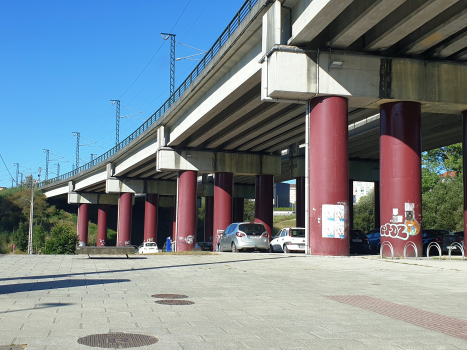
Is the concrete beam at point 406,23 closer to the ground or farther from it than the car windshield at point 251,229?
farther from it

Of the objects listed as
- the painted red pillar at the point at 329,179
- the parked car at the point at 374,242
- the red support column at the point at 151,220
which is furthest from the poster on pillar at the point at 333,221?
the red support column at the point at 151,220

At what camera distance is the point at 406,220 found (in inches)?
835

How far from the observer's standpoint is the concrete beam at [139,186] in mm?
58969

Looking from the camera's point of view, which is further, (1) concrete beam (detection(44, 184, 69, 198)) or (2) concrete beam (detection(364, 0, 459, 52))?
(1) concrete beam (detection(44, 184, 69, 198))

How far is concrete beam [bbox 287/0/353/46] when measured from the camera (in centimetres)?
1742

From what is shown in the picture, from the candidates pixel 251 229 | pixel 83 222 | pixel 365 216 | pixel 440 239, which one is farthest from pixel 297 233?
pixel 365 216

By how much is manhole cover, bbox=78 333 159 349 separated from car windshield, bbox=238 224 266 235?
21154 millimetres

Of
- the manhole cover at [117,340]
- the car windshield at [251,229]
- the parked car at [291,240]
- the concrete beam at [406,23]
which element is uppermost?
the concrete beam at [406,23]

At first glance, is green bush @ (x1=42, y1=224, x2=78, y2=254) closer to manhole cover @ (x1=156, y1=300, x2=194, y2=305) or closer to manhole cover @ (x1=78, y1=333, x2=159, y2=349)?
manhole cover @ (x1=156, y1=300, x2=194, y2=305)

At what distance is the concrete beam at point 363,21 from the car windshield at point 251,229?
10.1 meters

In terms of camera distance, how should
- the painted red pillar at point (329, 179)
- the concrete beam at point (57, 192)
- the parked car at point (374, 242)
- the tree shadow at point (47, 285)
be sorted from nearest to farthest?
1. the tree shadow at point (47, 285)
2. the painted red pillar at point (329, 179)
3. the parked car at point (374, 242)
4. the concrete beam at point (57, 192)

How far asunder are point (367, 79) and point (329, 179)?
13.8 ft

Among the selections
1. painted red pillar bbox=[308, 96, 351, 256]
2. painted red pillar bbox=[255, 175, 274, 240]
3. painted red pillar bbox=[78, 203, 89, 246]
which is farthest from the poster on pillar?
painted red pillar bbox=[78, 203, 89, 246]

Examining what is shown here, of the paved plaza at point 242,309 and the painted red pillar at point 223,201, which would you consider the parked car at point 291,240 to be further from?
the paved plaza at point 242,309
